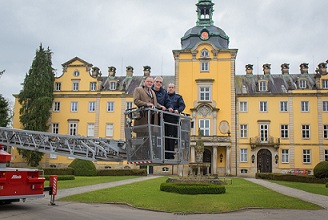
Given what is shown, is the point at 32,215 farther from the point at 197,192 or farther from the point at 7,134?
the point at 197,192

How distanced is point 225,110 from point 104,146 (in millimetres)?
40249

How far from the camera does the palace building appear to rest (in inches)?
1929

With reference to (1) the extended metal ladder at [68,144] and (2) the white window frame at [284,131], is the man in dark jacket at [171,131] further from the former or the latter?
(2) the white window frame at [284,131]

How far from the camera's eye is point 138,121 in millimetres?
8266

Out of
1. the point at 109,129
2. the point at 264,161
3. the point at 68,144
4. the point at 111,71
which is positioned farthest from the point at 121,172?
the point at 68,144

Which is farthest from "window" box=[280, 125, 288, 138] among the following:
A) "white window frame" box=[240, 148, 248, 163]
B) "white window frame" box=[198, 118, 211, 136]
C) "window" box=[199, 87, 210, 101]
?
"window" box=[199, 87, 210, 101]

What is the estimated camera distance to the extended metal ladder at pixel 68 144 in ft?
32.8

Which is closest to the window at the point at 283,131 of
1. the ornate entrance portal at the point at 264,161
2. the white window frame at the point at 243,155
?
the ornate entrance portal at the point at 264,161

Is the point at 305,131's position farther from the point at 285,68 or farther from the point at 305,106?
the point at 285,68

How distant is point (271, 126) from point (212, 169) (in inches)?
387

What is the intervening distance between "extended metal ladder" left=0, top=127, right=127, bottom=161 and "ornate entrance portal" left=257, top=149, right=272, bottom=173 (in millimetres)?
40655

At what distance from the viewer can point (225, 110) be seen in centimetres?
4956

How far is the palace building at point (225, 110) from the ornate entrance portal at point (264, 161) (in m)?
0.13

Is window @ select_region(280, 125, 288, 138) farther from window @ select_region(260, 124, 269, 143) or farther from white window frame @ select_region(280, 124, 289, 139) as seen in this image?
window @ select_region(260, 124, 269, 143)
